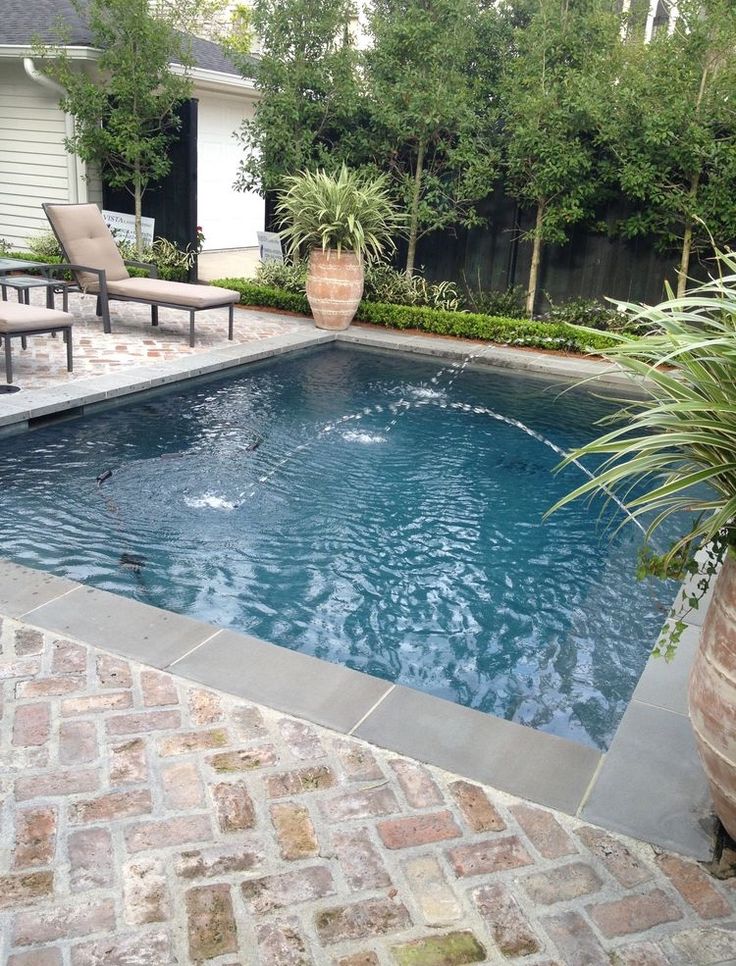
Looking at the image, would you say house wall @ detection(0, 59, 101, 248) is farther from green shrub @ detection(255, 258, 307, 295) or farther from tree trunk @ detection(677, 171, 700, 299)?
tree trunk @ detection(677, 171, 700, 299)

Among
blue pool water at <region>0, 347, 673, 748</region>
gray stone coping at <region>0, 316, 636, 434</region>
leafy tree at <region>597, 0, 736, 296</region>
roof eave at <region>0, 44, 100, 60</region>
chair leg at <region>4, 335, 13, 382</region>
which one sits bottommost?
blue pool water at <region>0, 347, 673, 748</region>

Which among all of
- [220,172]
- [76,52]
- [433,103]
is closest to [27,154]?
[76,52]

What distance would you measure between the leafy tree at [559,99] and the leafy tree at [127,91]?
430 cm

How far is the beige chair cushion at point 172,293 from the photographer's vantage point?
27.7 feet

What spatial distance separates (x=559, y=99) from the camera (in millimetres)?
9680

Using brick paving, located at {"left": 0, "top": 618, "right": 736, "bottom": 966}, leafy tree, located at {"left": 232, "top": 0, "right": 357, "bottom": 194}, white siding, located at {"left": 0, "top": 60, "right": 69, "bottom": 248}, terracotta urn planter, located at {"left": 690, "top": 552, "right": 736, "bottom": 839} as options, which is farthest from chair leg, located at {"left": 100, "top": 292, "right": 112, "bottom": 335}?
terracotta urn planter, located at {"left": 690, "top": 552, "right": 736, "bottom": 839}

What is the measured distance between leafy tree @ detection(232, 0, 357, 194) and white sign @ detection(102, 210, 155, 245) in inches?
81.0

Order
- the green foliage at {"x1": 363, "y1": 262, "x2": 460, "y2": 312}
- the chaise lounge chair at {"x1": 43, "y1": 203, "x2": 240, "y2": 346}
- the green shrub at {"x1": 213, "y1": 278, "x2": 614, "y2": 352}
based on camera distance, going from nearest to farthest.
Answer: the chaise lounge chair at {"x1": 43, "y1": 203, "x2": 240, "y2": 346} < the green shrub at {"x1": 213, "y1": 278, "x2": 614, "y2": 352} < the green foliage at {"x1": 363, "y1": 262, "x2": 460, "y2": 312}

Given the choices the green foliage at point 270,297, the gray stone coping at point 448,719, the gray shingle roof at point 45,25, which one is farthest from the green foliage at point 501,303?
the gray stone coping at point 448,719

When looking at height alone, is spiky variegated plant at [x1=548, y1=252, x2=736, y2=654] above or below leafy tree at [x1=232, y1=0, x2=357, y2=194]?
below

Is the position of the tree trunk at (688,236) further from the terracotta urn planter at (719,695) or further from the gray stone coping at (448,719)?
the terracotta urn planter at (719,695)

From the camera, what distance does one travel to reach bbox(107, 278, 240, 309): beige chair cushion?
8.45m

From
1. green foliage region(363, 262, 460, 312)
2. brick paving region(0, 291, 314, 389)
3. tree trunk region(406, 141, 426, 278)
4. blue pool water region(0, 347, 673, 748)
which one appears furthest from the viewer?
green foliage region(363, 262, 460, 312)

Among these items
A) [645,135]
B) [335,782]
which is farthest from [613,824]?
[645,135]
